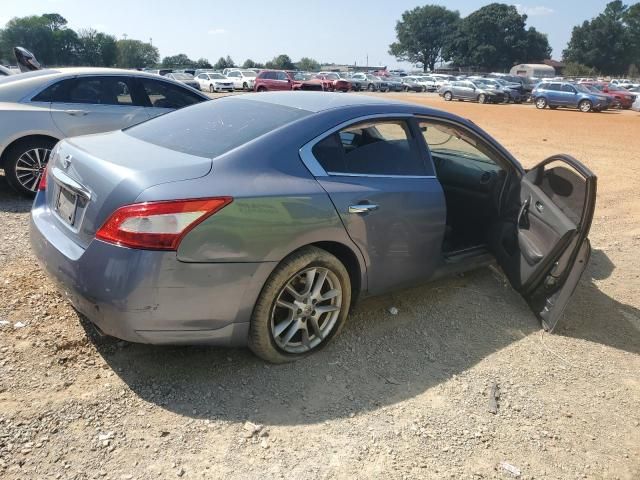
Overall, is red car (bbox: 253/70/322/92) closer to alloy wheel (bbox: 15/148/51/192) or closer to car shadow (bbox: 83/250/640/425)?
Result: alloy wheel (bbox: 15/148/51/192)

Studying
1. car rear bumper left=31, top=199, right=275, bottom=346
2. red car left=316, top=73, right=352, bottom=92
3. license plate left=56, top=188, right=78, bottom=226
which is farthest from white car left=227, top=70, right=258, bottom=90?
car rear bumper left=31, top=199, right=275, bottom=346

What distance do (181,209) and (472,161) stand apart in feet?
9.47

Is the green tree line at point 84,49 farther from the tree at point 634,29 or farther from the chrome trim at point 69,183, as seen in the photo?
the chrome trim at point 69,183

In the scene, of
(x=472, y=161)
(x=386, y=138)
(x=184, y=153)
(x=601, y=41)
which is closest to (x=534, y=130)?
(x=472, y=161)

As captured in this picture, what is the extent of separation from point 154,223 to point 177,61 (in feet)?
329

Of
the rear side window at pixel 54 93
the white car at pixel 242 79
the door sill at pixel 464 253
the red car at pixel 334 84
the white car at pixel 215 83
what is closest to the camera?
the door sill at pixel 464 253

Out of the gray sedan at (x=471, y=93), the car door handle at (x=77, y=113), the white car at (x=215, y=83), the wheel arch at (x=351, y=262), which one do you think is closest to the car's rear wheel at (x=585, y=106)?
the gray sedan at (x=471, y=93)

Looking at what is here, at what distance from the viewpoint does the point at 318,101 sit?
353 cm

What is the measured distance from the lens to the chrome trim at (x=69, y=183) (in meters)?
2.80

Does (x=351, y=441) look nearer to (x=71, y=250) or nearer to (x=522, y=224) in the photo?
(x=71, y=250)

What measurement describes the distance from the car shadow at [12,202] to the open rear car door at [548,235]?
4.97 metres

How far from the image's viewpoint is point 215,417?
270cm

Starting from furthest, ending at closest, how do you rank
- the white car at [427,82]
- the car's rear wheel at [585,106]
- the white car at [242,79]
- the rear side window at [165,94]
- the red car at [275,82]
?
the white car at [427,82] < the white car at [242,79] < the red car at [275,82] < the car's rear wheel at [585,106] < the rear side window at [165,94]

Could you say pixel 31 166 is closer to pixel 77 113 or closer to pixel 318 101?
pixel 77 113
